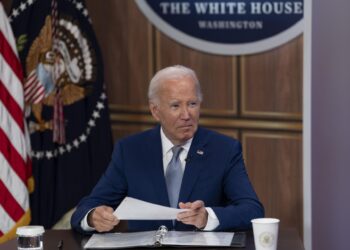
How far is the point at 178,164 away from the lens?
323 centimetres

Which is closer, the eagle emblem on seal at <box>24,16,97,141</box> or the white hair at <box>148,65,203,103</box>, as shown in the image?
the white hair at <box>148,65,203,103</box>

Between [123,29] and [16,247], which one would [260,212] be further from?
[123,29]

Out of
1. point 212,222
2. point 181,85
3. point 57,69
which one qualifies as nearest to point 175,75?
point 181,85

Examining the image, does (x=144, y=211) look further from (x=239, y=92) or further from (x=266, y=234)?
(x=239, y=92)

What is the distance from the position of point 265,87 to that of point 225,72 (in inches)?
11.1

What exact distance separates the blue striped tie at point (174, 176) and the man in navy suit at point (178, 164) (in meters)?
0.01

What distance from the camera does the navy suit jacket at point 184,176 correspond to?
3150 millimetres

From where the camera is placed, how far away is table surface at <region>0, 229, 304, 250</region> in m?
2.70

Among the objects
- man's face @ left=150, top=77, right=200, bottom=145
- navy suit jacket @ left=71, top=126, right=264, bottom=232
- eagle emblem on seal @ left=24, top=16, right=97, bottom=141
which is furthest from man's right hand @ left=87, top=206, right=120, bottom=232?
eagle emblem on seal @ left=24, top=16, right=97, bottom=141

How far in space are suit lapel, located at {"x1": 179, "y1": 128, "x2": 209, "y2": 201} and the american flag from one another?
1.63 meters

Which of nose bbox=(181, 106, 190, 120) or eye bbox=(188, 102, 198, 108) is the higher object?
eye bbox=(188, 102, 198, 108)

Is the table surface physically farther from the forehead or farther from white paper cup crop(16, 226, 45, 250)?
the forehead

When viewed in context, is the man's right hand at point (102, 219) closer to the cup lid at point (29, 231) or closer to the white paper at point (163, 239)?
the white paper at point (163, 239)

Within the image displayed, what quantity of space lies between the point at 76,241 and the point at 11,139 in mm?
1847
